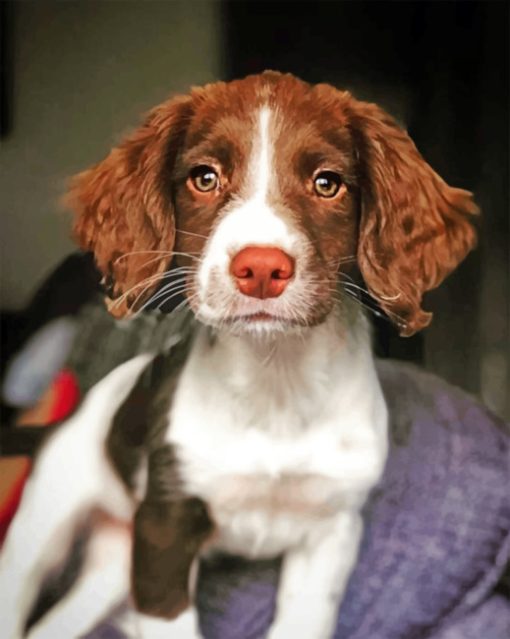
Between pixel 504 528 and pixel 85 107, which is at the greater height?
pixel 85 107

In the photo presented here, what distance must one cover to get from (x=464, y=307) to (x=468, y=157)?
0.62 ft

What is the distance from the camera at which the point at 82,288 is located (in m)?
1.04

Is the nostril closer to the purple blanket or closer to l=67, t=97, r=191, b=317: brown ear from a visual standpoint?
l=67, t=97, r=191, b=317: brown ear

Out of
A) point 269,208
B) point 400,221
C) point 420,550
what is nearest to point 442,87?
point 400,221

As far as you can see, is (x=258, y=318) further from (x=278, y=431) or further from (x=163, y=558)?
(x=163, y=558)

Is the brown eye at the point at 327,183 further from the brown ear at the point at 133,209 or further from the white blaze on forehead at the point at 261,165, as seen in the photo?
the brown ear at the point at 133,209

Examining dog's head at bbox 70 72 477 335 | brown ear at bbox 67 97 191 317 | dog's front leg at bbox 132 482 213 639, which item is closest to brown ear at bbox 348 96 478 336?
dog's head at bbox 70 72 477 335

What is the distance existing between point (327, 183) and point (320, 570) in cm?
47

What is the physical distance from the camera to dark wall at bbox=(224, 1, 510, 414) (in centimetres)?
104

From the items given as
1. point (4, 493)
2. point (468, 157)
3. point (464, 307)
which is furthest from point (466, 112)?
point (4, 493)

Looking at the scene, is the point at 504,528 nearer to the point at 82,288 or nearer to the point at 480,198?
the point at 480,198

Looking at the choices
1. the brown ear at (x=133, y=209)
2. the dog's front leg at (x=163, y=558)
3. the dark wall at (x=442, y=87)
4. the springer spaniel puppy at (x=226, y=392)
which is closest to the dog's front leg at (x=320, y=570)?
the springer spaniel puppy at (x=226, y=392)

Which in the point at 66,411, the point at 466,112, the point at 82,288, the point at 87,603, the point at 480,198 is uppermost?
the point at 466,112

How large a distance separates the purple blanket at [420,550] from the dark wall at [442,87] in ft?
0.17
